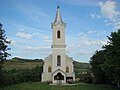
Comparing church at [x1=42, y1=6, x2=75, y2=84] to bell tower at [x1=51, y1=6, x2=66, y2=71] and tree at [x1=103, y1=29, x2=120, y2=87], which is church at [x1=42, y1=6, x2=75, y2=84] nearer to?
bell tower at [x1=51, y1=6, x2=66, y2=71]

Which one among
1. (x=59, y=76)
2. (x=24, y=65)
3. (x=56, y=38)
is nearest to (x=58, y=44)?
(x=56, y=38)

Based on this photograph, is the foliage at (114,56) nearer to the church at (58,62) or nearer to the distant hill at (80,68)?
the church at (58,62)

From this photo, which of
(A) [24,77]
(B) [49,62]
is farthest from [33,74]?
(B) [49,62]

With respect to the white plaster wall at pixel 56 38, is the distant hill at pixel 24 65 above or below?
below

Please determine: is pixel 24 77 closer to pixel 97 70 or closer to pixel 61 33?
pixel 61 33

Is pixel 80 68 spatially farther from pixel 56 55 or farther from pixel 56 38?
pixel 56 55

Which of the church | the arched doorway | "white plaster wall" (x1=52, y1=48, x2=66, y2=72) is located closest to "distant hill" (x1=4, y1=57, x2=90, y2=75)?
the church

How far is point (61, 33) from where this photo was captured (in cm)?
5616

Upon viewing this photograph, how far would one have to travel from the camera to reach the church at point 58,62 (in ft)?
173

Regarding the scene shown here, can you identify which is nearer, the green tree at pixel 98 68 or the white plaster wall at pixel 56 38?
the green tree at pixel 98 68

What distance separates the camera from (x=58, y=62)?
54750 millimetres

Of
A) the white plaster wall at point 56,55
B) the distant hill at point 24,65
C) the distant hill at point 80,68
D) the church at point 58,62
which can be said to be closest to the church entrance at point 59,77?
the church at point 58,62

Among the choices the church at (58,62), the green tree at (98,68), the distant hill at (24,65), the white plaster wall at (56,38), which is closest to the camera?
the green tree at (98,68)

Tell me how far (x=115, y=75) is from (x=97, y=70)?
14.6 m
